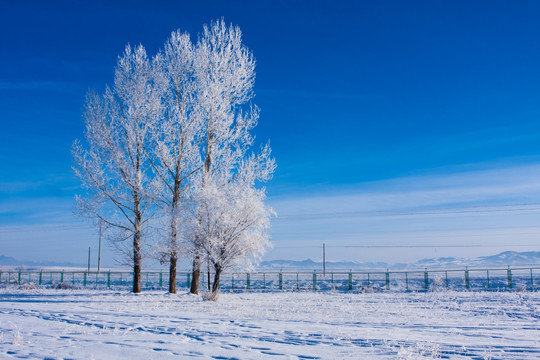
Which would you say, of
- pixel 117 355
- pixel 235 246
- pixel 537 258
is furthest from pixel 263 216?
pixel 537 258

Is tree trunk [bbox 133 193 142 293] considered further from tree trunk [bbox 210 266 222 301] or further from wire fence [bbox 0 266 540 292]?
tree trunk [bbox 210 266 222 301]

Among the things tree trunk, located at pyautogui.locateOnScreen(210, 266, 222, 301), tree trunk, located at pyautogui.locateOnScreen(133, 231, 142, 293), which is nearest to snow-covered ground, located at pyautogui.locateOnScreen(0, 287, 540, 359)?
tree trunk, located at pyautogui.locateOnScreen(210, 266, 222, 301)

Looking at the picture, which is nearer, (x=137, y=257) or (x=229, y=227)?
(x=229, y=227)

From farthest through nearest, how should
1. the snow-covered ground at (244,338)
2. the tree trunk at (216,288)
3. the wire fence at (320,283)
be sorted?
the wire fence at (320,283), the tree trunk at (216,288), the snow-covered ground at (244,338)

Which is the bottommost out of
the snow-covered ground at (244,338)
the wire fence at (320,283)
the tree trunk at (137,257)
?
the wire fence at (320,283)

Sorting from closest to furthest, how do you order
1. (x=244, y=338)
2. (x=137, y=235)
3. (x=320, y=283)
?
(x=244, y=338) < (x=137, y=235) < (x=320, y=283)

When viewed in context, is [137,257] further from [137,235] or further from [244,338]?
[244,338]

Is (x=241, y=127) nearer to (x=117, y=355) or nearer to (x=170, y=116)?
(x=170, y=116)

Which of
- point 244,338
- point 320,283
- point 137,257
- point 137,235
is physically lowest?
point 320,283

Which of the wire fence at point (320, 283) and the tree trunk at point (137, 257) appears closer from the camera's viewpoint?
the tree trunk at point (137, 257)

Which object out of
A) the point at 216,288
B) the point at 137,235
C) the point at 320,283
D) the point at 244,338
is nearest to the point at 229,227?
the point at 216,288

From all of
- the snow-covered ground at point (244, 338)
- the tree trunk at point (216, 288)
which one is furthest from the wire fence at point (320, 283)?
the snow-covered ground at point (244, 338)

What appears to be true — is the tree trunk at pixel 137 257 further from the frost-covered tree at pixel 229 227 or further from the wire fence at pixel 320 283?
the frost-covered tree at pixel 229 227

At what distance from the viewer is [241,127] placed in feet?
82.5
